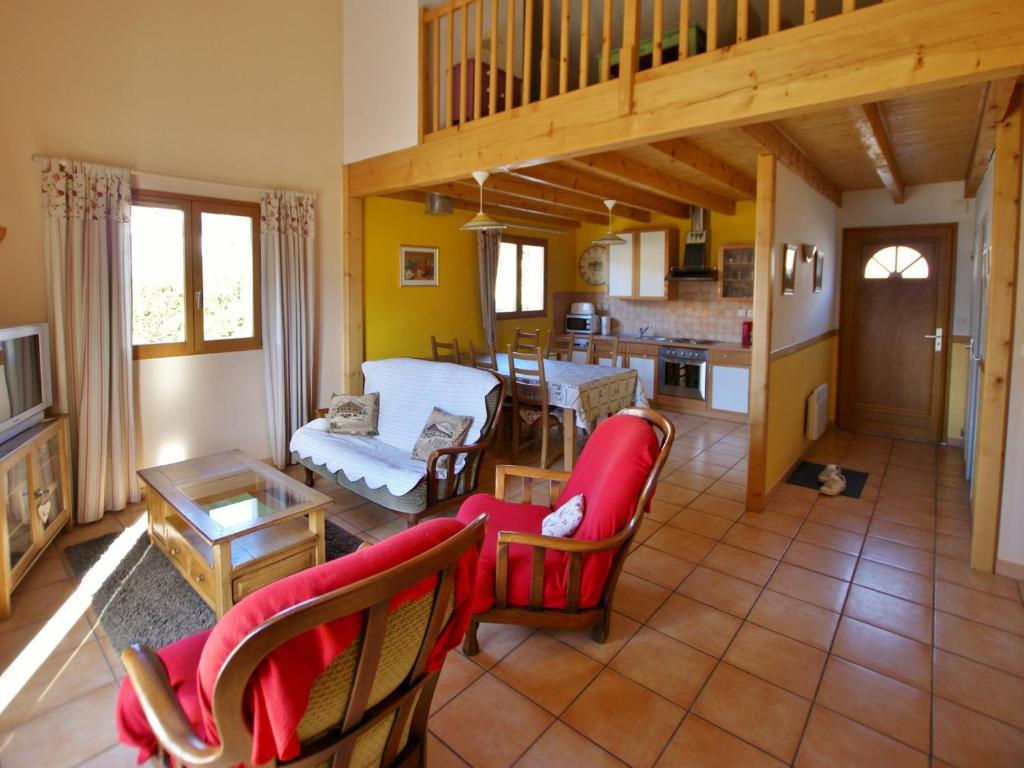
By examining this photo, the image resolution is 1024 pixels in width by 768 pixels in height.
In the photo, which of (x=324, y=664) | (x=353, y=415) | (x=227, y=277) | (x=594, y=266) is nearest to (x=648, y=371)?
(x=594, y=266)

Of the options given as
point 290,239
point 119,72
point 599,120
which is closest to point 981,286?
point 599,120

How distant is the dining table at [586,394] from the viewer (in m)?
4.32

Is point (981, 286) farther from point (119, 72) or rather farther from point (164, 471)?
point (119, 72)

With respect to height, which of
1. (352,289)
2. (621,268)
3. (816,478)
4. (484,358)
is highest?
(621,268)

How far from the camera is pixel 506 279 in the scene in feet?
23.4

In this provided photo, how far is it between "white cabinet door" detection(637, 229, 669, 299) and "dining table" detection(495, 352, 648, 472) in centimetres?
227

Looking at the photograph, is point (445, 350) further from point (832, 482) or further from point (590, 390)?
point (832, 482)

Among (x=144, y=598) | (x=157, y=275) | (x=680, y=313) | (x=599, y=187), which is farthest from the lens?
(x=680, y=313)

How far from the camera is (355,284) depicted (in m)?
4.93

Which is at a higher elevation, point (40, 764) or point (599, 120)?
point (599, 120)

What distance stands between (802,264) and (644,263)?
9.03ft

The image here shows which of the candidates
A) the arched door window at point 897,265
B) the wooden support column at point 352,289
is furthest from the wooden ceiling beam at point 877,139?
the wooden support column at point 352,289

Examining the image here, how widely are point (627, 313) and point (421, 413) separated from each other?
172 inches

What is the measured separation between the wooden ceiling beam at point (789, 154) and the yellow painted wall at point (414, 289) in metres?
3.18
